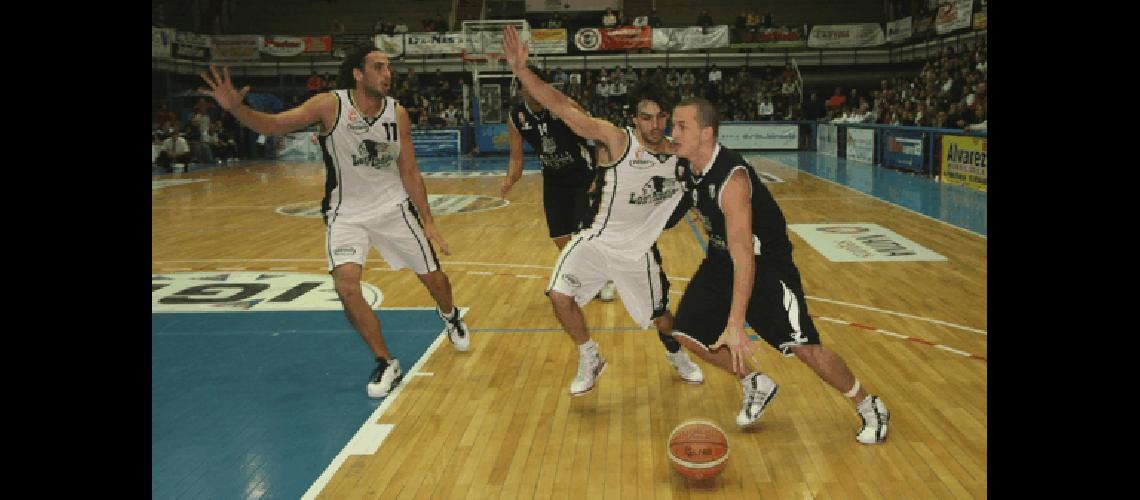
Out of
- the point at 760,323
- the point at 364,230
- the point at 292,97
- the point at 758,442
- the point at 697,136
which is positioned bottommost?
the point at 758,442

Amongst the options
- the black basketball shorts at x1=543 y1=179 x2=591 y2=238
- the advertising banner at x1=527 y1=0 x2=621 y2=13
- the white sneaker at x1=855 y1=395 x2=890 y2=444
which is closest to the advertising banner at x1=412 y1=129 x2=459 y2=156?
the advertising banner at x1=527 y1=0 x2=621 y2=13

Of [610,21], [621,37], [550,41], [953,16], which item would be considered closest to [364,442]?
[953,16]

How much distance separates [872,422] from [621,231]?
1686 mm

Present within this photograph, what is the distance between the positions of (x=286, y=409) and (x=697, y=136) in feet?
9.10

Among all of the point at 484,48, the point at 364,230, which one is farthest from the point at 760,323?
the point at 484,48

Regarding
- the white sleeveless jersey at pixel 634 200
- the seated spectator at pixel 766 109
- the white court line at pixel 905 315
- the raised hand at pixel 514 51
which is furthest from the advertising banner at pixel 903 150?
the raised hand at pixel 514 51

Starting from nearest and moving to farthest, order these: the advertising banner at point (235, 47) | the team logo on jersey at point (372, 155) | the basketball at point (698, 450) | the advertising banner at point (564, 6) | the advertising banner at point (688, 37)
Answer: the basketball at point (698, 450)
the team logo on jersey at point (372, 155)
the advertising banner at point (688, 37)
the advertising banner at point (235, 47)
the advertising banner at point (564, 6)

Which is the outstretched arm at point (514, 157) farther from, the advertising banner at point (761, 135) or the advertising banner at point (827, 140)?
the advertising banner at point (761, 135)

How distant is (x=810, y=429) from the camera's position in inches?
196

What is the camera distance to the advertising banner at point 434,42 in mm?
33250

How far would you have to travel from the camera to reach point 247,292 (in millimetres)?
8945

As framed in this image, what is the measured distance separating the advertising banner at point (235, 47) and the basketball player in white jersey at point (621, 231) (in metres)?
32.7
